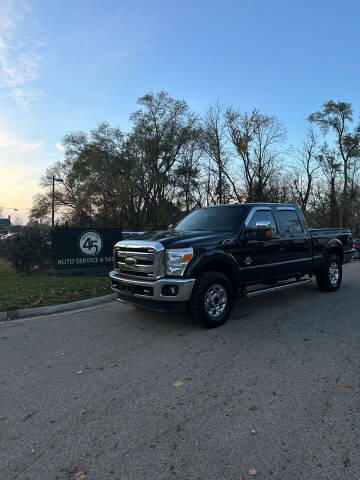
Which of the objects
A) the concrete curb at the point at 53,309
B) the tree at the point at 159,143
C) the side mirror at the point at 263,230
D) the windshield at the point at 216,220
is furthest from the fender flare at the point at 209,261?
the tree at the point at 159,143

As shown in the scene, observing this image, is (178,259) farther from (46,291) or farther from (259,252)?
(46,291)

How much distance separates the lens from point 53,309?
21.5ft

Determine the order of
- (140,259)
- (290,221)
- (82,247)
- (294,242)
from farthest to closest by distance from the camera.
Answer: (82,247) → (290,221) → (294,242) → (140,259)

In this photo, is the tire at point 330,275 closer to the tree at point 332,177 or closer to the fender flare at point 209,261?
the fender flare at point 209,261

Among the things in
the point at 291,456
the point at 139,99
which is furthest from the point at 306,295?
the point at 139,99

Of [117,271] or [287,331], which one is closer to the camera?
[287,331]

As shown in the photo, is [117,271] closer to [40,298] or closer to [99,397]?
[40,298]

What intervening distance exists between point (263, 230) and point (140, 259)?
93.0 inches

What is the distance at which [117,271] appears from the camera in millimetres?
5859

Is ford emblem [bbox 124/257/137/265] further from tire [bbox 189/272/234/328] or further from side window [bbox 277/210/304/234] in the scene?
side window [bbox 277/210/304/234]

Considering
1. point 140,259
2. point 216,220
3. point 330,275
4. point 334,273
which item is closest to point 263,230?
point 216,220

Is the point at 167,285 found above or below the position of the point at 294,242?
below

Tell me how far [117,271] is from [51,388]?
2.73 meters

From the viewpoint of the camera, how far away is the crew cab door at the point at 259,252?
18.9 ft
